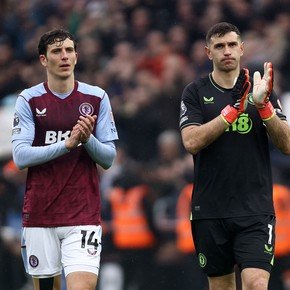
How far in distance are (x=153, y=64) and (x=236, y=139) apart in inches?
144

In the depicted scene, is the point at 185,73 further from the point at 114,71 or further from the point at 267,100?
the point at 267,100

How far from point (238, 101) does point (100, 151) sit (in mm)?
980

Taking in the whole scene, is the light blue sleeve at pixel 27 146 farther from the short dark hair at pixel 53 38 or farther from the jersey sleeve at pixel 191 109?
the jersey sleeve at pixel 191 109

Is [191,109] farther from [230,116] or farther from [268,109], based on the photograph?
[268,109]

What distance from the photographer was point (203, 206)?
22.1 feet

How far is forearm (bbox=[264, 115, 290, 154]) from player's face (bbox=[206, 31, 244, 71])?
0.50m

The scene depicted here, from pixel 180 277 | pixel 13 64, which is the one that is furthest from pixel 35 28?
pixel 180 277

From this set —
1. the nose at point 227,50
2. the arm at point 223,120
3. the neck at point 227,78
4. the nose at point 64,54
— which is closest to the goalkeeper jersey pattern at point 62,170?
the nose at point 64,54

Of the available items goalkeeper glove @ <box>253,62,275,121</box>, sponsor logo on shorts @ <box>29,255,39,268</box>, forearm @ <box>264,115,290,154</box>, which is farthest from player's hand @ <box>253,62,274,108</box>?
sponsor logo on shorts @ <box>29,255,39,268</box>

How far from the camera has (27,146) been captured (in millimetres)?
6680

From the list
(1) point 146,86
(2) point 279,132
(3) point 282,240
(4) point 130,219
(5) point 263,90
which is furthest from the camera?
(1) point 146,86

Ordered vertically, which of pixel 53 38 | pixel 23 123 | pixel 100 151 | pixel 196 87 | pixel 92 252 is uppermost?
pixel 53 38

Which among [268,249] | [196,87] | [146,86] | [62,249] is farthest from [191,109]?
[146,86]

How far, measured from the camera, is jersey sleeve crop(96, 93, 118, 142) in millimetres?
6809
